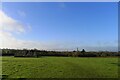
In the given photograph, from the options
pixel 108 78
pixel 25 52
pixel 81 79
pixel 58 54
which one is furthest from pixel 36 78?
pixel 58 54

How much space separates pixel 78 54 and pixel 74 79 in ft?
107

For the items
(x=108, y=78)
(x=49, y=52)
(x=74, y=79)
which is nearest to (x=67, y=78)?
(x=74, y=79)

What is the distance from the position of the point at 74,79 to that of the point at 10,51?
3655cm

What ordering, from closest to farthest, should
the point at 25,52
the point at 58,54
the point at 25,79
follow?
the point at 25,79 → the point at 25,52 → the point at 58,54

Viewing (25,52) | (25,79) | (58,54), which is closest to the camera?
(25,79)

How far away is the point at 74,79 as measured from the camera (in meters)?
10.5

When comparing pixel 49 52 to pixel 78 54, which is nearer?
pixel 78 54

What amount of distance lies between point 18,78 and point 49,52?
3524 centimetres

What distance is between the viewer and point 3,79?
1060 centimetres

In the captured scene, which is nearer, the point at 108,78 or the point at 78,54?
the point at 108,78

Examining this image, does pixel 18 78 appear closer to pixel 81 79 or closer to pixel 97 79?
pixel 81 79

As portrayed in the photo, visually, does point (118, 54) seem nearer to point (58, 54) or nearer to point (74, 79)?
point (58, 54)

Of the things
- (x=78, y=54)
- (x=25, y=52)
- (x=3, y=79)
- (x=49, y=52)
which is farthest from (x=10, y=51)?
(x=3, y=79)

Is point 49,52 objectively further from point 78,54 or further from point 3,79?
point 3,79
